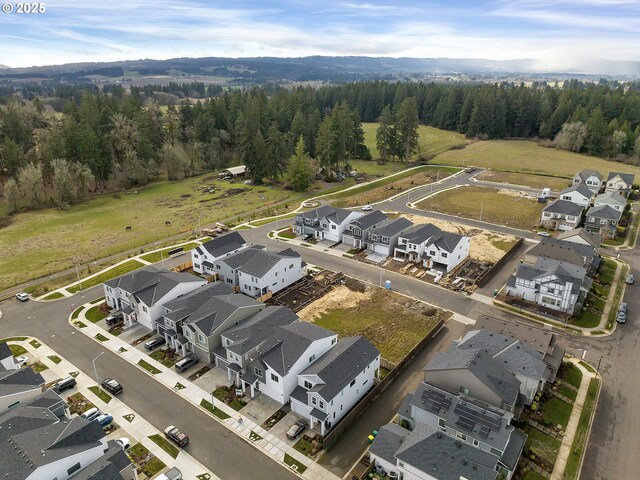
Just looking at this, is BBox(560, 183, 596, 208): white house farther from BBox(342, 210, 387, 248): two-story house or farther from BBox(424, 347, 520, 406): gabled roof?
BBox(424, 347, 520, 406): gabled roof

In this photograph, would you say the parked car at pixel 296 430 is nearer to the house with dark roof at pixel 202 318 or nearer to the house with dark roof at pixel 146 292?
the house with dark roof at pixel 202 318

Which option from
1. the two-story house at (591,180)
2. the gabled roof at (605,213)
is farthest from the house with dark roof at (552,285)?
the two-story house at (591,180)

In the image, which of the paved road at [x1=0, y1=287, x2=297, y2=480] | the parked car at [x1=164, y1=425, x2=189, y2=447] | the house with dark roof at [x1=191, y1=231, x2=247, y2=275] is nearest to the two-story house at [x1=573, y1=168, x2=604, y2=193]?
the house with dark roof at [x1=191, y1=231, x2=247, y2=275]

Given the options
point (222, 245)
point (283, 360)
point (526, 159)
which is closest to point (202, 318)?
point (283, 360)

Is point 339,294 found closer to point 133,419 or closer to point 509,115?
point 133,419

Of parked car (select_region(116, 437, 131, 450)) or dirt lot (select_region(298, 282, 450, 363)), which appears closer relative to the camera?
parked car (select_region(116, 437, 131, 450))

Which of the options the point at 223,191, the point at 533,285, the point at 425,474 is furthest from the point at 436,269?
the point at 223,191
